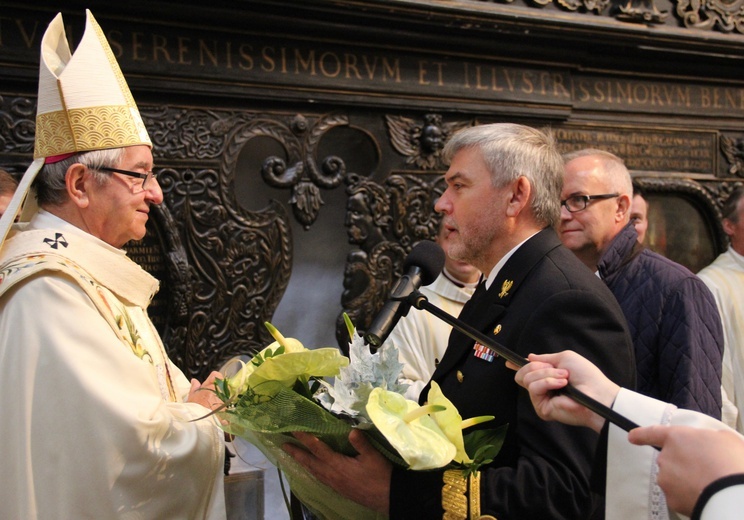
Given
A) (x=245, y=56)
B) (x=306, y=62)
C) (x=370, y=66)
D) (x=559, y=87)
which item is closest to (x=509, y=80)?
(x=559, y=87)

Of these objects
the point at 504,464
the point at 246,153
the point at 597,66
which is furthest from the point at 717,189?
the point at 504,464

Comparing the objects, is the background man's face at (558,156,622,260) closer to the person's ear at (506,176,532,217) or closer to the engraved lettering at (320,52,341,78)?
the person's ear at (506,176,532,217)

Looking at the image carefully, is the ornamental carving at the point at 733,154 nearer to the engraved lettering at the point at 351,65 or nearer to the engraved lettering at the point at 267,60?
the engraved lettering at the point at 351,65

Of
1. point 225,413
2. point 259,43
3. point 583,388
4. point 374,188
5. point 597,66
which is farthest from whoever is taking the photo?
point 597,66

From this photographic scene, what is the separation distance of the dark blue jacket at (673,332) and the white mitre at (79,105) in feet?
6.31

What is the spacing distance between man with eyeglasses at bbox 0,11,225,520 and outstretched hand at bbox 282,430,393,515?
1.19 ft

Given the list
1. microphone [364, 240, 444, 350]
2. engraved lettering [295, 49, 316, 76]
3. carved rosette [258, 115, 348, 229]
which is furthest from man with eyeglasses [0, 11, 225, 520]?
engraved lettering [295, 49, 316, 76]

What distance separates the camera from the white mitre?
117 inches

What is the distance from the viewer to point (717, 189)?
6328 mm

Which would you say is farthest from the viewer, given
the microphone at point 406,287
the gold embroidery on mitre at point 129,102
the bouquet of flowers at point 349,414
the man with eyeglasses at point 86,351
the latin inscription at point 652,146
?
the latin inscription at point 652,146

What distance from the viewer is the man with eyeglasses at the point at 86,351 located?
2543mm

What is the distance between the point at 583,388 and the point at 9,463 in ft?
5.53

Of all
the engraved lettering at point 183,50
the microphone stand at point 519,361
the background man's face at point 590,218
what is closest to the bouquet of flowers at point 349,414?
the microphone stand at point 519,361

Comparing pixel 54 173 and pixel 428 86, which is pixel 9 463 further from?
pixel 428 86
